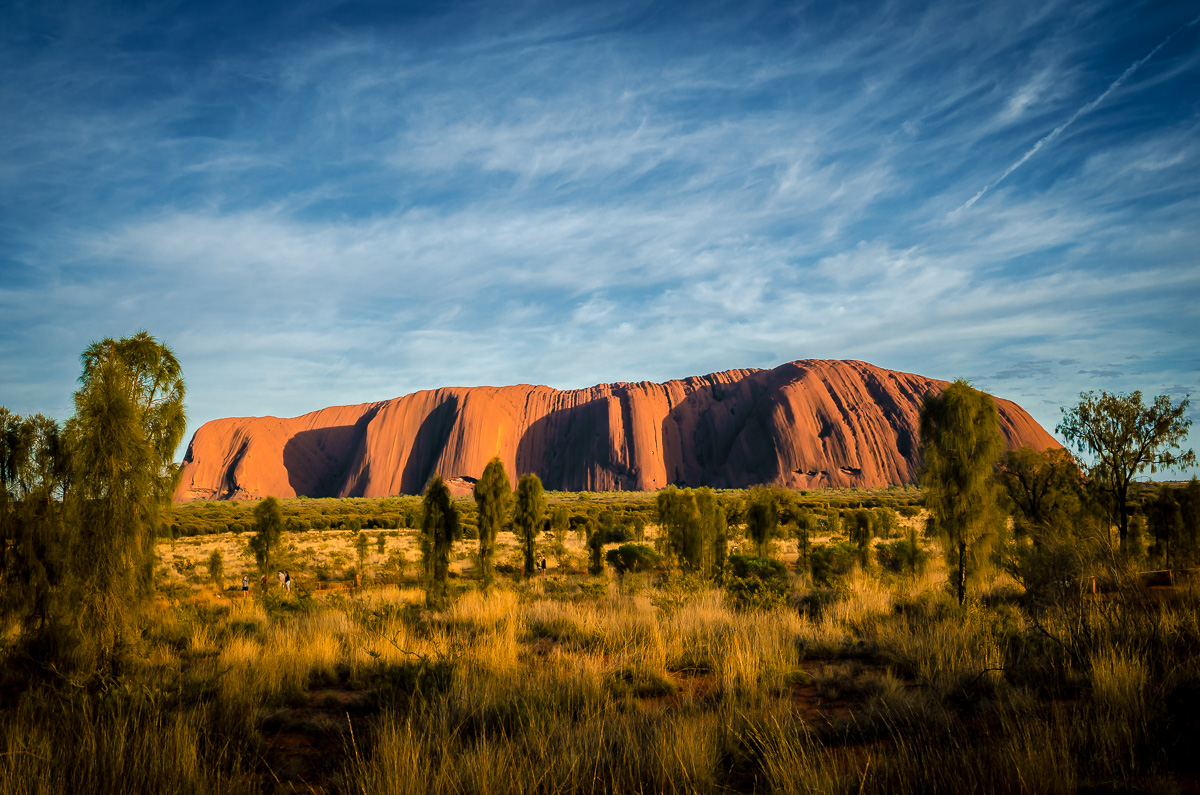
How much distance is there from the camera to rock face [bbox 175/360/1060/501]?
104750mm

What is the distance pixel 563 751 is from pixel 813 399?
113 meters

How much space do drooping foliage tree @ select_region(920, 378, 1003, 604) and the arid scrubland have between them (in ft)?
7.05

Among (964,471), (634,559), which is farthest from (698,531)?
(964,471)

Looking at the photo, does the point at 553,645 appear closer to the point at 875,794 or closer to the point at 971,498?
the point at 875,794

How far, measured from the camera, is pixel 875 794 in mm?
3324

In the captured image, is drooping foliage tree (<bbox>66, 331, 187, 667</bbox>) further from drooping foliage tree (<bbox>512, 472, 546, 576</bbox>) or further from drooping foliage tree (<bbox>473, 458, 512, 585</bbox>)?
drooping foliage tree (<bbox>512, 472, 546, 576</bbox>)

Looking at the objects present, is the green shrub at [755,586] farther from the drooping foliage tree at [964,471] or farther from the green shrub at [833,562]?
the drooping foliage tree at [964,471]

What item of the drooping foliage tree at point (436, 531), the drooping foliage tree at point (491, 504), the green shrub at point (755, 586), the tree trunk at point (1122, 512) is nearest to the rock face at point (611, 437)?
the tree trunk at point (1122, 512)

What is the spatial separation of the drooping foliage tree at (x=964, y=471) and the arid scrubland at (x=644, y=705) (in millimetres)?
2149

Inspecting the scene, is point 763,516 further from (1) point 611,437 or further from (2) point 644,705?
(1) point 611,437

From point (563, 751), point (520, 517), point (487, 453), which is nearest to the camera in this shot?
point (563, 751)

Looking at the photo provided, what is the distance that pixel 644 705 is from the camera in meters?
5.76

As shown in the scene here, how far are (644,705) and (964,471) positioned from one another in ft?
32.3

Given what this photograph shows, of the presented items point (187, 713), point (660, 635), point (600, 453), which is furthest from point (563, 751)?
point (600, 453)
